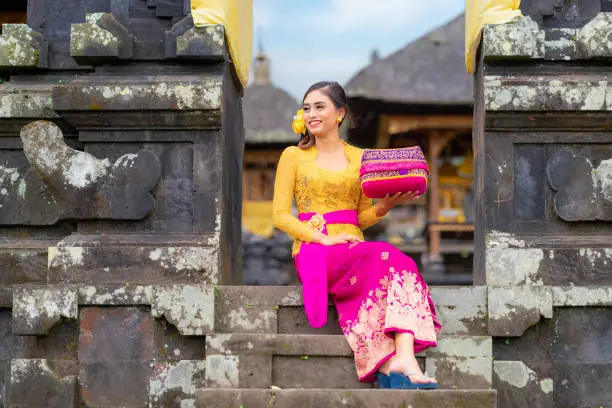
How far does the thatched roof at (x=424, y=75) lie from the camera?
1555 centimetres

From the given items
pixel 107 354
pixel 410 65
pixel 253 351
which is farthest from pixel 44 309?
pixel 410 65

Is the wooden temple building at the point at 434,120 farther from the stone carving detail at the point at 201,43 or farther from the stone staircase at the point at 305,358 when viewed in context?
the stone staircase at the point at 305,358

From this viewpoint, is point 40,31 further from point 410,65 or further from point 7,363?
point 410,65

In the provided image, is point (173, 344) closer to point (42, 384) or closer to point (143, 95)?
point (42, 384)

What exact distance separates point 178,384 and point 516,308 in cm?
194

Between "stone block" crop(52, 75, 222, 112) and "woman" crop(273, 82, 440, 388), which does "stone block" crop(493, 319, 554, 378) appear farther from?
"stone block" crop(52, 75, 222, 112)

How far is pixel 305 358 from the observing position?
13.9 ft

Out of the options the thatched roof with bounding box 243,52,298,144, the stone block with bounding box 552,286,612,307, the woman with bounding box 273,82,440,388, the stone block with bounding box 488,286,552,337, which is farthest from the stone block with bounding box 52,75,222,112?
the thatched roof with bounding box 243,52,298,144

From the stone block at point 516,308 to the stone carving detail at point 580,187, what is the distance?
55 cm

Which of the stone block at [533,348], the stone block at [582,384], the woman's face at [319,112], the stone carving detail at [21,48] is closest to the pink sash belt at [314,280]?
the woman's face at [319,112]

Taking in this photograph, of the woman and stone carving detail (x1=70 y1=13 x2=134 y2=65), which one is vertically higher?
stone carving detail (x1=70 y1=13 x2=134 y2=65)

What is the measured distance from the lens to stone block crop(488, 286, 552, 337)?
4500 millimetres

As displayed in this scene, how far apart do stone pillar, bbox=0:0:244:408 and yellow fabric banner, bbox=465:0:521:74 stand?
1570mm

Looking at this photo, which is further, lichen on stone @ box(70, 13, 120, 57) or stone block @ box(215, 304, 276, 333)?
lichen on stone @ box(70, 13, 120, 57)
